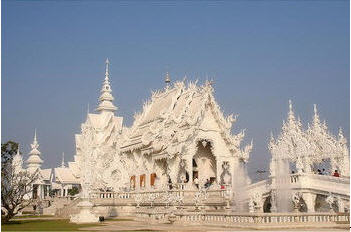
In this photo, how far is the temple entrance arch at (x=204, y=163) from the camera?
33844 mm

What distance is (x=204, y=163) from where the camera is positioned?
34.4 m

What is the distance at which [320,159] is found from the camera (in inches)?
1431

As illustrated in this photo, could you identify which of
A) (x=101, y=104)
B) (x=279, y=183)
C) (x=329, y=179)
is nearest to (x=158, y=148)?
(x=279, y=183)

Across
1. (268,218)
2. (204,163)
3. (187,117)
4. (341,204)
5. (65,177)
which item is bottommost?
(268,218)

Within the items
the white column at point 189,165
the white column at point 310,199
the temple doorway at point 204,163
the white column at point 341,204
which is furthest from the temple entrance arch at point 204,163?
the white column at point 341,204

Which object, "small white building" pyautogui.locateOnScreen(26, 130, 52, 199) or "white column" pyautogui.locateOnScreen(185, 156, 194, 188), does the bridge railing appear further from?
"small white building" pyautogui.locateOnScreen(26, 130, 52, 199)

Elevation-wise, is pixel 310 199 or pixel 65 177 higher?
pixel 65 177

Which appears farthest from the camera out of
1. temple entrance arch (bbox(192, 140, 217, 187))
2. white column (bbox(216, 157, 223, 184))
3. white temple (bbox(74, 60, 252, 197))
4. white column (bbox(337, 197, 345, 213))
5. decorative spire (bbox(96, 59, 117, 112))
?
decorative spire (bbox(96, 59, 117, 112))

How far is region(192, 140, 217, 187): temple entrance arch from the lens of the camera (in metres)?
33.8

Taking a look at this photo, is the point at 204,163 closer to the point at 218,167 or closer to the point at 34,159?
the point at 218,167

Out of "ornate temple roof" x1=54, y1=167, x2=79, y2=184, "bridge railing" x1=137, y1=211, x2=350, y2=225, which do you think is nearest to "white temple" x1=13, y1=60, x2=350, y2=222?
"bridge railing" x1=137, y1=211, x2=350, y2=225

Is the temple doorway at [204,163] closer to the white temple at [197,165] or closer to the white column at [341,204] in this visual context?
the white temple at [197,165]

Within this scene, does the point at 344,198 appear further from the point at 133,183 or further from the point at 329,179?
the point at 133,183

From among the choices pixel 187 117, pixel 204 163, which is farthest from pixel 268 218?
pixel 204 163
